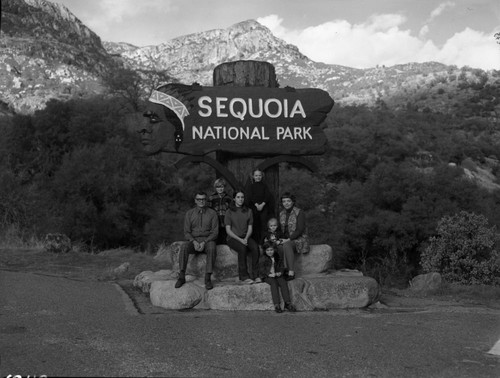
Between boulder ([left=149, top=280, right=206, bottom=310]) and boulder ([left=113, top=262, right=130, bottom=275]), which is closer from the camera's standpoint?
boulder ([left=149, top=280, right=206, bottom=310])

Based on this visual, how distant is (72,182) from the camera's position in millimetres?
22250

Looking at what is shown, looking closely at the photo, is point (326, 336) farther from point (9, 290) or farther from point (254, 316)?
point (9, 290)

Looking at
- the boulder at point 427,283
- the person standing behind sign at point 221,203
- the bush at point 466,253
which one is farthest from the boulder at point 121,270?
the bush at point 466,253

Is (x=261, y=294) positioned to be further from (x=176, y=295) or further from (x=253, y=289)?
(x=176, y=295)

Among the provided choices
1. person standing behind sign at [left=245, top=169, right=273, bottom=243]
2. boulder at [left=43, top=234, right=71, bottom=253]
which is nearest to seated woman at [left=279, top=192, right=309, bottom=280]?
person standing behind sign at [left=245, top=169, right=273, bottom=243]

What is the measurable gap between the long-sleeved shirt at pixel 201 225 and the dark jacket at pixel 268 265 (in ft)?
2.66

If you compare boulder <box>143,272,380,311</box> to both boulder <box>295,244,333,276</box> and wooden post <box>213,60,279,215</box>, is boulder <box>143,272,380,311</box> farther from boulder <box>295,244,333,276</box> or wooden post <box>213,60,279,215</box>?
wooden post <box>213,60,279,215</box>

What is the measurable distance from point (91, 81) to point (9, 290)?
5576 cm

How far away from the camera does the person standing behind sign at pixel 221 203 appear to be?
7207 mm

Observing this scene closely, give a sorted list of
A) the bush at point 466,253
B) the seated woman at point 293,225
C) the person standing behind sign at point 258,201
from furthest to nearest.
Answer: the bush at point 466,253 → the person standing behind sign at point 258,201 → the seated woman at point 293,225

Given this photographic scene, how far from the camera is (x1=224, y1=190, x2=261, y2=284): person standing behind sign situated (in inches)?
268

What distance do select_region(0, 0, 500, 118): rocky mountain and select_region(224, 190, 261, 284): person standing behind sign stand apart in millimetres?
32726

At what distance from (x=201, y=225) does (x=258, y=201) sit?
3.12 ft

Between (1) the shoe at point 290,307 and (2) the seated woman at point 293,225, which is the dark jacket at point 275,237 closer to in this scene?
(2) the seated woman at point 293,225
